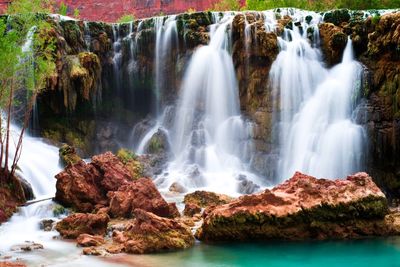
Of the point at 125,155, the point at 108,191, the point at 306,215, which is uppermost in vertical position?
the point at 125,155

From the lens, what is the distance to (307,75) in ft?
89.6

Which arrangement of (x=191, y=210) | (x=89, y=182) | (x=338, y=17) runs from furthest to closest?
1. (x=338, y=17)
2. (x=89, y=182)
3. (x=191, y=210)

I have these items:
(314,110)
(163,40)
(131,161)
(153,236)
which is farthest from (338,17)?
(153,236)

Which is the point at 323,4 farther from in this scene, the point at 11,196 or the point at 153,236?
the point at 153,236

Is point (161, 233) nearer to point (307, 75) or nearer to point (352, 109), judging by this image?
point (352, 109)

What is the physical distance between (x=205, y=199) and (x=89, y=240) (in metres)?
6.15

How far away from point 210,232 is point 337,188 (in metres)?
4.01

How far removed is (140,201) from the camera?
54.2 feet

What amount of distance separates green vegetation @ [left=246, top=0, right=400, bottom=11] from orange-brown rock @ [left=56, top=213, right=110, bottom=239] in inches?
1297

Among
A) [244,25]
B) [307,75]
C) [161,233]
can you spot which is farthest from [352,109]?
[161,233]

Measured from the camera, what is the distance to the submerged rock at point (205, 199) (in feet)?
62.4

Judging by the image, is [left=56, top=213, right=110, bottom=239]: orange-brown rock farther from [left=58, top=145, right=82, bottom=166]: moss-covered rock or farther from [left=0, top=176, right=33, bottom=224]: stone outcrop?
[left=58, top=145, right=82, bottom=166]: moss-covered rock

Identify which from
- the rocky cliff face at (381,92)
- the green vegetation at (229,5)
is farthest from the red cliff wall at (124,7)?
the rocky cliff face at (381,92)

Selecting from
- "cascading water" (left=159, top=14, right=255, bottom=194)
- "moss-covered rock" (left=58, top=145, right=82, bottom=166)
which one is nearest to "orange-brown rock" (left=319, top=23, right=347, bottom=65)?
"cascading water" (left=159, top=14, right=255, bottom=194)
